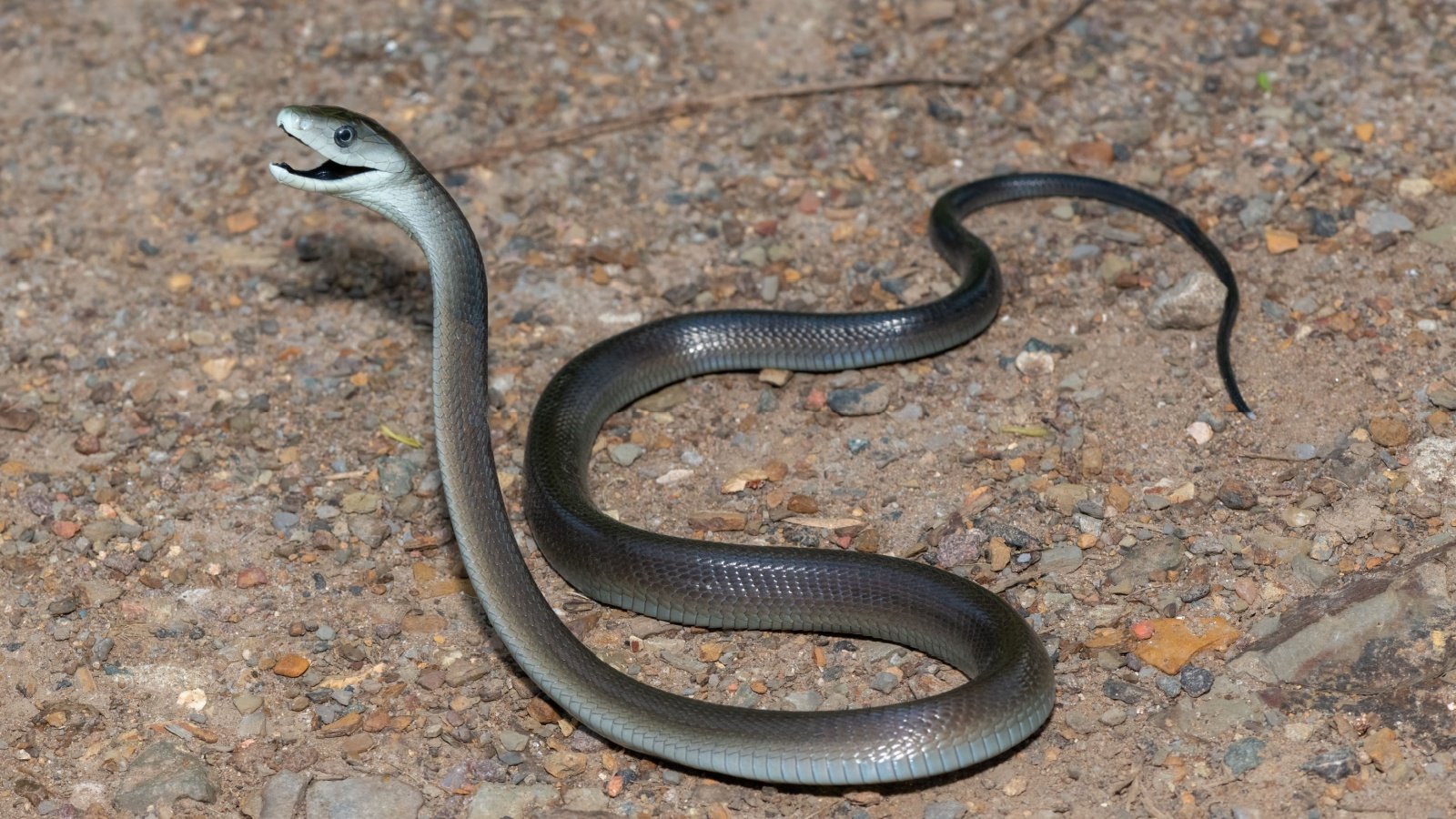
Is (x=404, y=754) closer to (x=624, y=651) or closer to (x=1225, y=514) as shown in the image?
(x=624, y=651)

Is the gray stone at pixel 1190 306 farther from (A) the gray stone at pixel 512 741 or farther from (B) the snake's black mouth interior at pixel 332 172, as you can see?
(B) the snake's black mouth interior at pixel 332 172

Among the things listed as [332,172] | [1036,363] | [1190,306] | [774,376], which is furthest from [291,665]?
[1190,306]

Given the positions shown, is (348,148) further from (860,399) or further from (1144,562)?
(1144,562)

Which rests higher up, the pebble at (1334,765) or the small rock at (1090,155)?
the small rock at (1090,155)

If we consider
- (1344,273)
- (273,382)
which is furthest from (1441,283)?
(273,382)

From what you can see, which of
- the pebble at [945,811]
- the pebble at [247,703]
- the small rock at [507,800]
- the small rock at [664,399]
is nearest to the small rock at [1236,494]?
the pebble at [945,811]

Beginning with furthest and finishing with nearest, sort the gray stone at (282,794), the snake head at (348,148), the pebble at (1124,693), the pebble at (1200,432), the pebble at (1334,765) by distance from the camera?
the pebble at (1200,432) → the pebble at (1124,693) → the gray stone at (282,794) → the snake head at (348,148) → the pebble at (1334,765)
